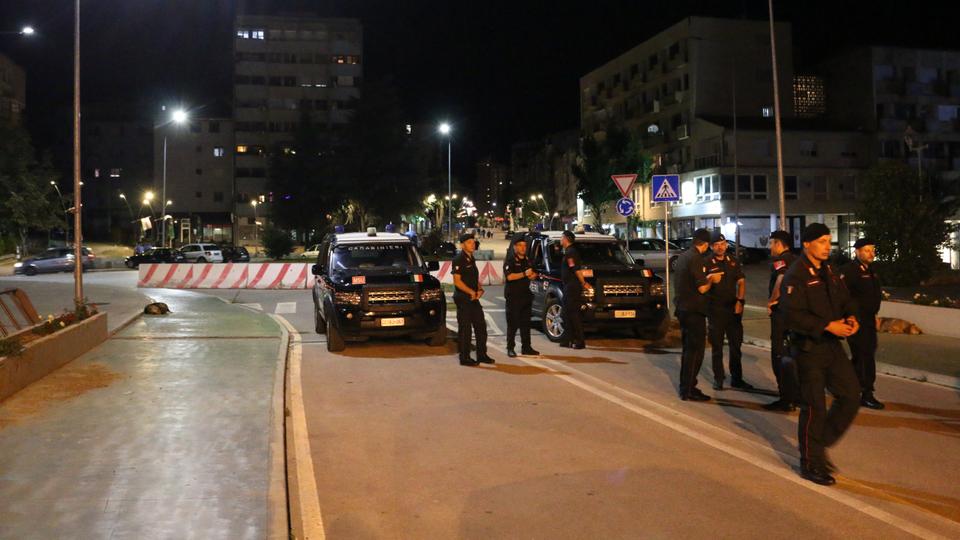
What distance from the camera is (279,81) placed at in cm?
9894

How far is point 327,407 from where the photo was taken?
9.21 meters

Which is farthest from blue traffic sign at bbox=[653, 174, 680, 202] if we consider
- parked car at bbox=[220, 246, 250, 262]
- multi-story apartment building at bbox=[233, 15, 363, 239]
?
multi-story apartment building at bbox=[233, 15, 363, 239]

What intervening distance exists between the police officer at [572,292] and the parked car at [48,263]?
3876cm

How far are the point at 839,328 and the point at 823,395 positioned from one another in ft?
1.81

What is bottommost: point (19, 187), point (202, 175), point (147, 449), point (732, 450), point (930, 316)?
point (732, 450)

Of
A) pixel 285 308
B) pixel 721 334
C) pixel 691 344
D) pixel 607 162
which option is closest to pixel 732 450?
pixel 691 344

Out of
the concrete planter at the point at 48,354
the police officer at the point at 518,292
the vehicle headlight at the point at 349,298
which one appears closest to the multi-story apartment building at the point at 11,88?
the concrete planter at the point at 48,354

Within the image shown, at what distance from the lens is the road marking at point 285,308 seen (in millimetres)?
21178

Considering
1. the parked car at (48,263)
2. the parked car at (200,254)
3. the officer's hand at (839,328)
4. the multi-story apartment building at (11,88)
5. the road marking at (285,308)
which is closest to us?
the officer's hand at (839,328)

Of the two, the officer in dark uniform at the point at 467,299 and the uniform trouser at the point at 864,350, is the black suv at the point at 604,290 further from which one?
the uniform trouser at the point at 864,350

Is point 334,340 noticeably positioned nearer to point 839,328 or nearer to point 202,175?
point 839,328

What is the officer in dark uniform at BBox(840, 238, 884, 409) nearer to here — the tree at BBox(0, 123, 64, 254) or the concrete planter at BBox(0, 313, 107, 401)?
the concrete planter at BBox(0, 313, 107, 401)

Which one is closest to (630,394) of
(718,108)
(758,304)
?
(758,304)

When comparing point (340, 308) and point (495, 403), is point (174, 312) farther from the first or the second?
point (495, 403)
